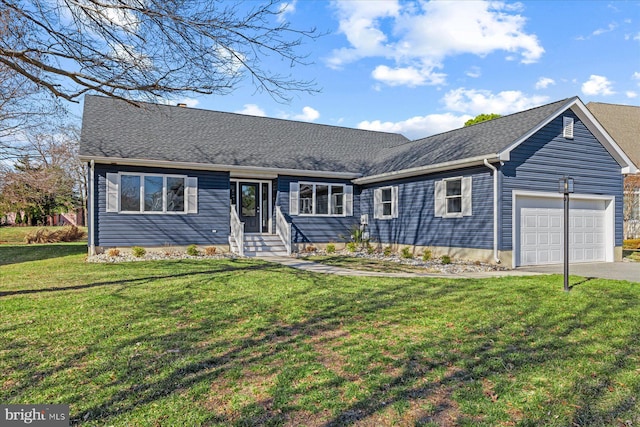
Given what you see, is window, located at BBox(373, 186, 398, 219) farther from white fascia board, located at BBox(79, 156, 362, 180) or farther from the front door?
the front door

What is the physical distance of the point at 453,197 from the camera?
1305cm

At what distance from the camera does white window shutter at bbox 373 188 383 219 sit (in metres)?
16.2

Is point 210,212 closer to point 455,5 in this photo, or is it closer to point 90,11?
point 90,11

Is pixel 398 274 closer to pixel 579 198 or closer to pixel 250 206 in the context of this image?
pixel 579 198

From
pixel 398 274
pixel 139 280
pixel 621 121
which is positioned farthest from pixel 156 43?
pixel 621 121

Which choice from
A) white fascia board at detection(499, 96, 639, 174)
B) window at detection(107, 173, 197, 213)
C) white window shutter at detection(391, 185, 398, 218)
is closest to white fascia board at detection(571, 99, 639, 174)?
white fascia board at detection(499, 96, 639, 174)

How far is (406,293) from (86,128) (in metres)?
12.4

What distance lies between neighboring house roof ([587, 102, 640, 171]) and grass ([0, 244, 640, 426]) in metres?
23.0

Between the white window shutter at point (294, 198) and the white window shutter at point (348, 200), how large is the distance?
215cm

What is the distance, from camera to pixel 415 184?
14.5 meters

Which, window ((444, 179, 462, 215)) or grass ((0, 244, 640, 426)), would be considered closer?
grass ((0, 244, 640, 426))

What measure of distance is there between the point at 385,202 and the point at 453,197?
339 cm

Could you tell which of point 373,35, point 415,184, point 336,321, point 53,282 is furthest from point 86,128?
point 336,321

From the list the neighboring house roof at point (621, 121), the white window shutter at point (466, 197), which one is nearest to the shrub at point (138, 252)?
the white window shutter at point (466, 197)
